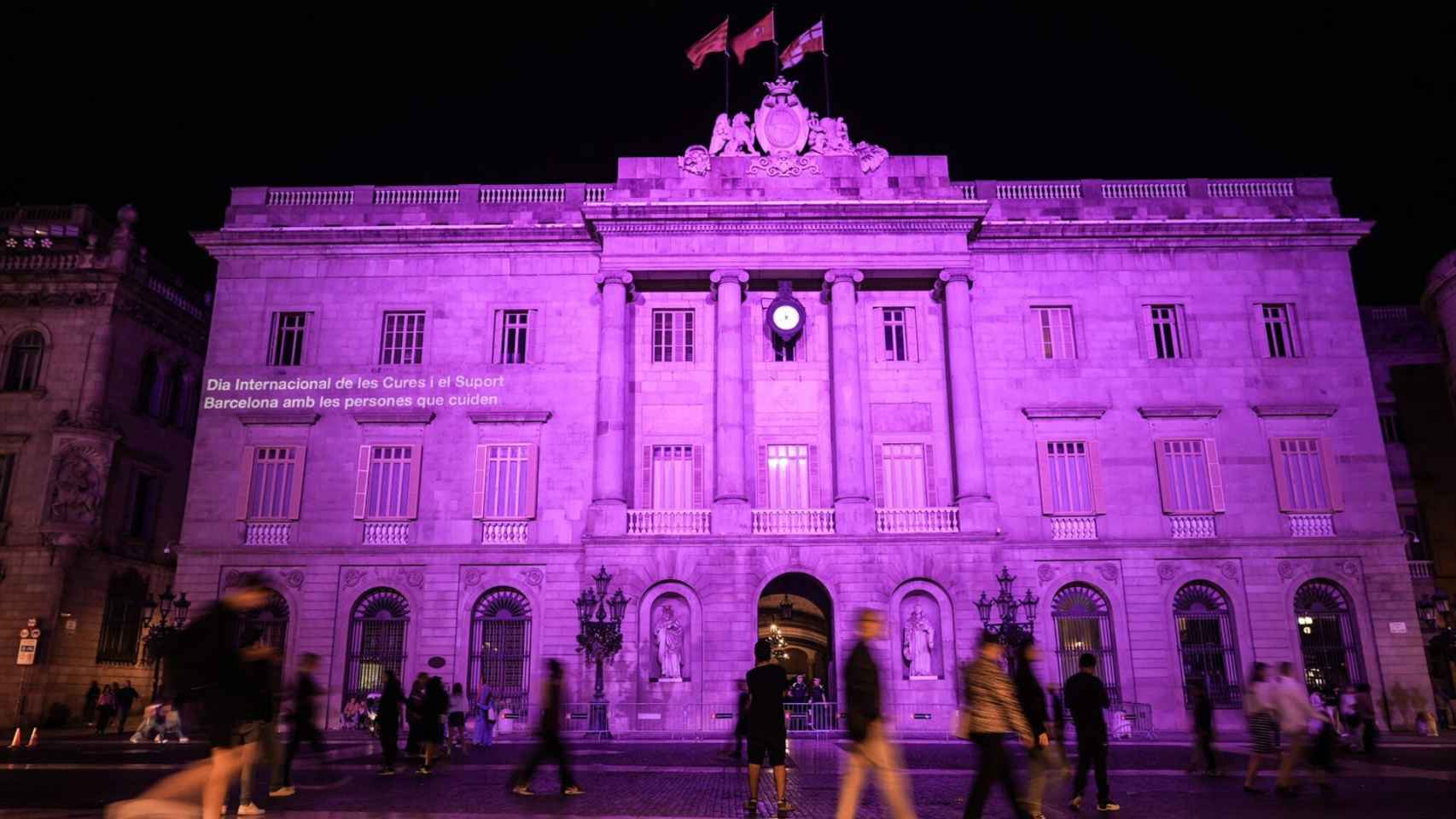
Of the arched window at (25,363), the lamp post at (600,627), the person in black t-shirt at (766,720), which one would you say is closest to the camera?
the person in black t-shirt at (766,720)

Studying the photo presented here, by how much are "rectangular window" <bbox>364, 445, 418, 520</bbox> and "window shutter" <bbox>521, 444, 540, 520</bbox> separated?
353 centimetres

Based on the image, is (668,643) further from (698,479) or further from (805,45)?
(805,45)

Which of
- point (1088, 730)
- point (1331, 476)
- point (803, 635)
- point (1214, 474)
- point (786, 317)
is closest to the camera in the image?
point (1088, 730)

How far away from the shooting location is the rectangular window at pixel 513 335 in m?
31.3

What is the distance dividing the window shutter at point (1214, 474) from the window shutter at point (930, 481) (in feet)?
27.7

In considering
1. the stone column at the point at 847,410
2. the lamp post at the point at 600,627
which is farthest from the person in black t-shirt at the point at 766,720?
the stone column at the point at 847,410

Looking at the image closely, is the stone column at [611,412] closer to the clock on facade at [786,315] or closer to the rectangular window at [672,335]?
the rectangular window at [672,335]

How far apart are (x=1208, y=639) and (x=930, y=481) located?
9436 mm

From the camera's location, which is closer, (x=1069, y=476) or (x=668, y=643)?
(x=668, y=643)

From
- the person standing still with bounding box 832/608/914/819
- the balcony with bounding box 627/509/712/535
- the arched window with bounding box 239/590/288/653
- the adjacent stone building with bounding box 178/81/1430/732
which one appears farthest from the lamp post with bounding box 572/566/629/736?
the person standing still with bounding box 832/608/914/819

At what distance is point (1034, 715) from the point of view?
11.0m

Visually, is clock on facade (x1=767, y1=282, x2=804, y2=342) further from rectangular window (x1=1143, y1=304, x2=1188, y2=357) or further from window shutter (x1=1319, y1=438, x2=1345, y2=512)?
window shutter (x1=1319, y1=438, x2=1345, y2=512)

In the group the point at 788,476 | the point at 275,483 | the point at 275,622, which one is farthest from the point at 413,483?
the point at 788,476

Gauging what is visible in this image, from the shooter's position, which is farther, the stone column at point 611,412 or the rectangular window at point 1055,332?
the rectangular window at point 1055,332
